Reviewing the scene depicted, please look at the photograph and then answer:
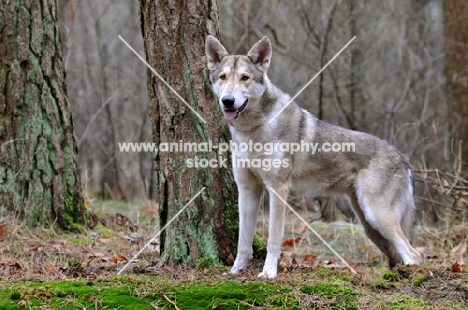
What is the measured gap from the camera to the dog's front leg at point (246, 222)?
5.01 metres

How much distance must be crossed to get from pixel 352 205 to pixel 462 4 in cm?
623

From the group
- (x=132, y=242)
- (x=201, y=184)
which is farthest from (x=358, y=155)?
(x=132, y=242)

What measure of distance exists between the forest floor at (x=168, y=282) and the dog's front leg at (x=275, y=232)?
11cm

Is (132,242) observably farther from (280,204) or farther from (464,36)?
(464,36)

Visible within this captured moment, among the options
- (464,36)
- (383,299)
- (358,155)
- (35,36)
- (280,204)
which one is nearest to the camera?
(383,299)

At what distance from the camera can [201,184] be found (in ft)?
16.9

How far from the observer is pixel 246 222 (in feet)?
16.7

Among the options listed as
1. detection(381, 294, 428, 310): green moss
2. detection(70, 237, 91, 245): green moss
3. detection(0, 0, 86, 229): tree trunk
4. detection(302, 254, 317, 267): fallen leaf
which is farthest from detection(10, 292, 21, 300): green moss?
detection(302, 254, 317, 267): fallen leaf

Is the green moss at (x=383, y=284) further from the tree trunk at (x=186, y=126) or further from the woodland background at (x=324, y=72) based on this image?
the woodland background at (x=324, y=72)

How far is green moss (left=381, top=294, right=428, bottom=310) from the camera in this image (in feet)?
12.9

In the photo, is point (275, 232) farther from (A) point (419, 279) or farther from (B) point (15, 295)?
(B) point (15, 295)

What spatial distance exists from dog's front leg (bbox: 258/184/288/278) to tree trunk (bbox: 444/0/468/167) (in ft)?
19.7

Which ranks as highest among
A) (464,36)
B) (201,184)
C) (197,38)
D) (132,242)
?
(464,36)

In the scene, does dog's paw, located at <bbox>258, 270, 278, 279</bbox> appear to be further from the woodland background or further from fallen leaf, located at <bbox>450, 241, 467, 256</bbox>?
the woodland background
